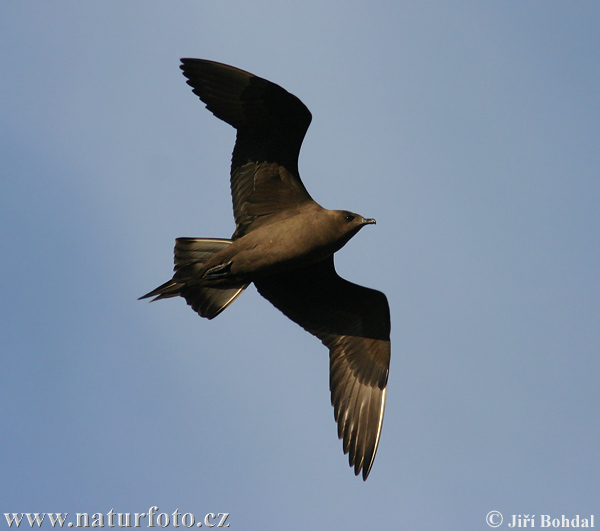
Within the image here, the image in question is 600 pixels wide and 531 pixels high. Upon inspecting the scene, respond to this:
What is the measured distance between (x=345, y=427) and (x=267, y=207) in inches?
91.7

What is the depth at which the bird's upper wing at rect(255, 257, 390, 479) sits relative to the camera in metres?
8.70

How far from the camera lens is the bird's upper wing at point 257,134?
26.6 ft

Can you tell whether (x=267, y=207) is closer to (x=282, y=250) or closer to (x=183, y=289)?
(x=282, y=250)

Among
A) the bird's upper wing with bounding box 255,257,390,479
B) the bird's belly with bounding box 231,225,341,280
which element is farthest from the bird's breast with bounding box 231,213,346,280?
the bird's upper wing with bounding box 255,257,390,479

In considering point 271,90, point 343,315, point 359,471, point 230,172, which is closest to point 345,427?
point 359,471

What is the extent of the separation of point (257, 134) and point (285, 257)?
4.04 feet

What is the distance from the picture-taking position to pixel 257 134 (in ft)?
27.2

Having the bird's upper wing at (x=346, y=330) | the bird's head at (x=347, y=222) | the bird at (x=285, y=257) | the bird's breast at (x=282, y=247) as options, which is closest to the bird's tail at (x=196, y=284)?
the bird at (x=285, y=257)

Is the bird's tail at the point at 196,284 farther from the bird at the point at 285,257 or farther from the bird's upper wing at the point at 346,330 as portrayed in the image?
the bird's upper wing at the point at 346,330

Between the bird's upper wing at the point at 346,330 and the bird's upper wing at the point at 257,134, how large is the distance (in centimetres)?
80

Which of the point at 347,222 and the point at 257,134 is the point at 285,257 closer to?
the point at 347,222

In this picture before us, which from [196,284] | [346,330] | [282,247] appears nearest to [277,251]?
[282,247]

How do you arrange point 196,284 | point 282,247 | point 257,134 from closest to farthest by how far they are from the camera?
point 282,247, point 257,134, point 196,284

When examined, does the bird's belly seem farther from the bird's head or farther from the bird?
the bird's head
